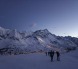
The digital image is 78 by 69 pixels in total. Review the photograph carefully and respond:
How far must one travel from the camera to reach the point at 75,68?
17.2 metres

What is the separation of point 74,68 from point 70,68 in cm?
45

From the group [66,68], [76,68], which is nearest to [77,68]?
[76,68]

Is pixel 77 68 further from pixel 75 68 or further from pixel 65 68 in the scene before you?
pixel 65 68

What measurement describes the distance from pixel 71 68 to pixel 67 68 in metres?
0.44

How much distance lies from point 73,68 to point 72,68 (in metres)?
0.11

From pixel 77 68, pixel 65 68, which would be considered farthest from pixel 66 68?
pixel 77 68

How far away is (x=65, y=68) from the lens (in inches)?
680

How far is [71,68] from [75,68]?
459 mm

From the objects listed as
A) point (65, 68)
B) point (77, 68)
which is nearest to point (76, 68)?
point (77, 68)

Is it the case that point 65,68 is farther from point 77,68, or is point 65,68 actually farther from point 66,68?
point 77,68

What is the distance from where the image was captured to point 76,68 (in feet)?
56.4

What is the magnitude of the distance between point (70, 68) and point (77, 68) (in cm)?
79

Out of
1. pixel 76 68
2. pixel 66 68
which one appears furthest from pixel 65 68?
pixel 76 68

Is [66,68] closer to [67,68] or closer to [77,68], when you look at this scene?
[67,68]
